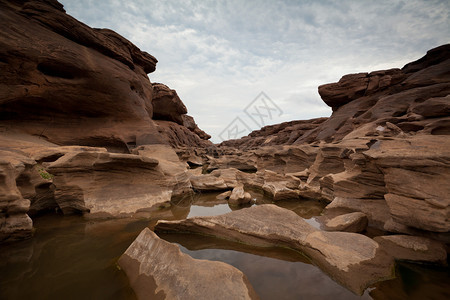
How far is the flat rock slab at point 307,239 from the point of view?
9.34 feet

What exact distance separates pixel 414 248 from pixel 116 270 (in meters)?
5.19

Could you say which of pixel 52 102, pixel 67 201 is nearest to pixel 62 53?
pixel 52 102

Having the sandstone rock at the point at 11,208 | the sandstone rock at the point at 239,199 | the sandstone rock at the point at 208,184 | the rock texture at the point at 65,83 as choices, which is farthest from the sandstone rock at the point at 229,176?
the rock texture at the point at 65,83

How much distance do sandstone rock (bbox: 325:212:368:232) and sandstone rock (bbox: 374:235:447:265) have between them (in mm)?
810

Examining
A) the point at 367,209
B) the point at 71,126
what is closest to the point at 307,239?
the point at 367,209

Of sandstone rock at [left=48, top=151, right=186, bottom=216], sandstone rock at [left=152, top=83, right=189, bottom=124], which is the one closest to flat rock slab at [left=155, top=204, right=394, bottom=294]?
sandstone rock at [left=48, top=151, right=186, bottom=216]

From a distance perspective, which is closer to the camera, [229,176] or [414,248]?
[414,248]

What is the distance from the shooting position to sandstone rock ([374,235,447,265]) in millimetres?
3121

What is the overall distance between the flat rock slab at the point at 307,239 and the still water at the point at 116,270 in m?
0.14

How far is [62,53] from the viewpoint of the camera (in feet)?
38.0

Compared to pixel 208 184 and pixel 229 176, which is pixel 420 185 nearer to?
pixel 208 184

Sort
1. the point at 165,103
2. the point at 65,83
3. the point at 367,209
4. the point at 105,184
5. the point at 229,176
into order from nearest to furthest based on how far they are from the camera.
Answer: the point at 367,209 < the point at 105,184 < the point at 229,176 < the point at 65,83 < the point at 165,103

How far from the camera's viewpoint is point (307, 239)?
363 cm

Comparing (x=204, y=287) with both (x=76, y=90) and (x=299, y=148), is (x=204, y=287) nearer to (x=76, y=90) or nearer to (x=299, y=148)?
(x=299, y=148)
